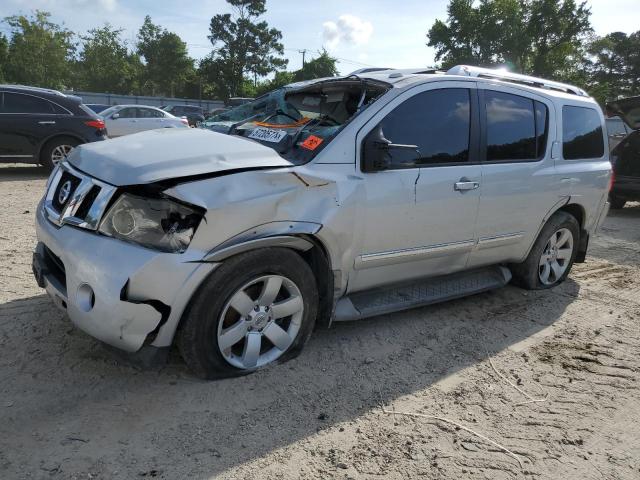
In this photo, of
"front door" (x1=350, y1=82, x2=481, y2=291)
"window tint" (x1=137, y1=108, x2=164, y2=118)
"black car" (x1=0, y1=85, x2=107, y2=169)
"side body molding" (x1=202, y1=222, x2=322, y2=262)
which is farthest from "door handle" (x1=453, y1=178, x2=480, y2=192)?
"window tint" (x1=137, y1=108, x2=164, y2=118)

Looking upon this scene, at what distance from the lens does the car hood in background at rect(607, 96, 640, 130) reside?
7750 mm

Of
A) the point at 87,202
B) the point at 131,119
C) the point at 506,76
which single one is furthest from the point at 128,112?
the point at 87,202

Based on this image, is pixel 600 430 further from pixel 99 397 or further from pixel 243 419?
pixel 99 397

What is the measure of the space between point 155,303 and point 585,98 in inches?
178

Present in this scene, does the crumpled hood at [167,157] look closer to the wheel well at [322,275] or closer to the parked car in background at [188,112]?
the wheel well at [322,275]

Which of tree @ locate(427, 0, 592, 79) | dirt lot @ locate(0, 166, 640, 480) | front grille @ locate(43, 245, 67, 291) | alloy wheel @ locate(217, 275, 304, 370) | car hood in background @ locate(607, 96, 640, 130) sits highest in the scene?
tree @ locate(427, 0, 592, 79)

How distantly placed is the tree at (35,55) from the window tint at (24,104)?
40.4 m

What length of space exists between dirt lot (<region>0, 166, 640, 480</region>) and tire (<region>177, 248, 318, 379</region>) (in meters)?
0.13

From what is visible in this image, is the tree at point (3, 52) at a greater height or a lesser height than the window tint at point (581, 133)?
greater

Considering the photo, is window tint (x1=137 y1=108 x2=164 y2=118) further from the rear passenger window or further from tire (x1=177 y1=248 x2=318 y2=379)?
tire (x1=177 y1=248 x2=318 y2=379)

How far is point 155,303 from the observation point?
97.3 inches

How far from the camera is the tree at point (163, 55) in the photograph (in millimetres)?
59719

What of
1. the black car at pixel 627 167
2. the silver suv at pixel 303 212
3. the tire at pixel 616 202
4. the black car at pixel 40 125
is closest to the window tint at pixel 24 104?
the black car at pixel 40 125

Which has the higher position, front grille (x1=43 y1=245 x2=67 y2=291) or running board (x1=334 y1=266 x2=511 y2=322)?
front grille (x1=43 y1=245 x2=67 y2=291)
